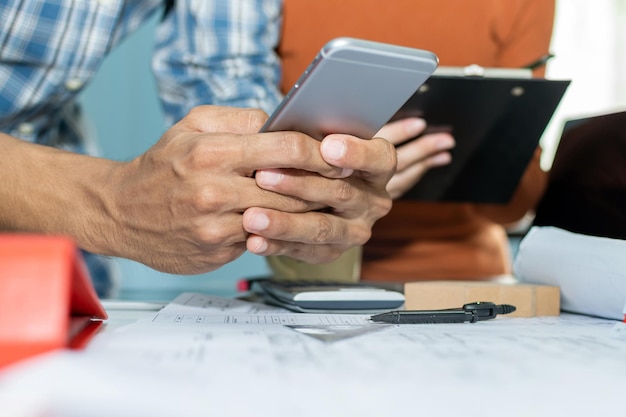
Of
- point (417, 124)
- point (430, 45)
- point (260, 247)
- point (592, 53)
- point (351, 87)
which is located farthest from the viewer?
point (592, 53)

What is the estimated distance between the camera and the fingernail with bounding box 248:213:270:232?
558 mm

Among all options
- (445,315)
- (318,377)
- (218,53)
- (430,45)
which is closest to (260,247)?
(445,315)

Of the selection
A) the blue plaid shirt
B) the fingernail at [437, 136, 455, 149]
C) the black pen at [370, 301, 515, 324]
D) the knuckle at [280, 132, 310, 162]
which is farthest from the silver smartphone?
the blue plaid shirt

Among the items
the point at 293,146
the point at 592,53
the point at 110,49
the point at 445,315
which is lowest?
the point at 445,315

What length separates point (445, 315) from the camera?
52cm

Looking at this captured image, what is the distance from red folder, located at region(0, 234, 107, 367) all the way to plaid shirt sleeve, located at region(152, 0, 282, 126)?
2.05ft

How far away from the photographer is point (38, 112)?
917 mm

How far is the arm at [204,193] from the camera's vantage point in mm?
532

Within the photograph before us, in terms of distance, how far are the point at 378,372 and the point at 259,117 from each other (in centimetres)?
31

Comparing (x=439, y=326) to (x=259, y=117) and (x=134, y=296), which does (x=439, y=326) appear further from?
(x=134, y=296)

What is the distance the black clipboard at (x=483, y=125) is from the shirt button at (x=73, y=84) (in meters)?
0.45

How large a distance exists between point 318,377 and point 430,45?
0.83m

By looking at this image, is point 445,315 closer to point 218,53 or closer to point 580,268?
point 580,268

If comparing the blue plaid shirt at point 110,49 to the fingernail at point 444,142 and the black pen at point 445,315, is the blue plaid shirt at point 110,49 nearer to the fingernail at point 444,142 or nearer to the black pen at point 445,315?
the fingernail at point 444,142
